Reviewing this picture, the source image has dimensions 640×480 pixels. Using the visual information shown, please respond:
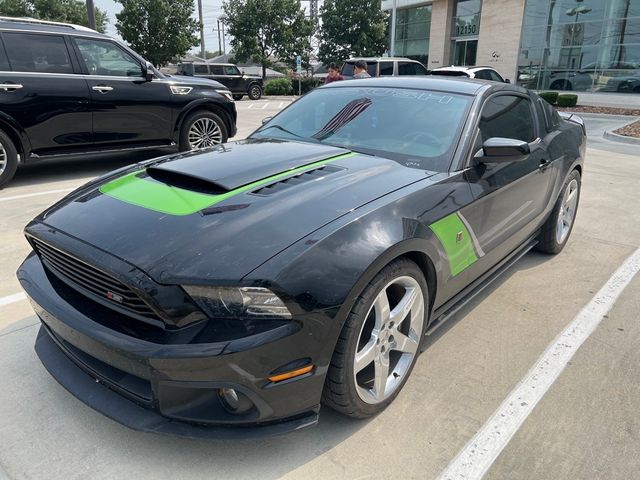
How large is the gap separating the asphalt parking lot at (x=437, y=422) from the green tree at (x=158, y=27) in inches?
1225

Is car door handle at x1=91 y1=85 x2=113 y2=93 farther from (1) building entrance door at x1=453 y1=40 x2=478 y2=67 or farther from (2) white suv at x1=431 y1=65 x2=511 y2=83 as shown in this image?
(1) building entrance door at x1=453 y1=40 x2=478 y2=67

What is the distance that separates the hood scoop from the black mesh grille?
24.7 inches

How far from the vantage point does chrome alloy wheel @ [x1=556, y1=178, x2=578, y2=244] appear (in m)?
4.31

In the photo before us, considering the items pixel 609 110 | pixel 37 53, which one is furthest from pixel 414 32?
pixel 37 53

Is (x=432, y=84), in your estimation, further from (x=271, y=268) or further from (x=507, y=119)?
(x=271, y=268)

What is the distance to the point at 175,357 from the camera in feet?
5.82

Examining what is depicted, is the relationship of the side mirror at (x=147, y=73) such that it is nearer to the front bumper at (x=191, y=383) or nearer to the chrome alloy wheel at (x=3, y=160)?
the chrome alloy wheel at (x=3, y=160)

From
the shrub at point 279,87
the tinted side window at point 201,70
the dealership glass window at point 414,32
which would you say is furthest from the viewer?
the shrub at point 279,87

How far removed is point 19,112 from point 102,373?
199 inches

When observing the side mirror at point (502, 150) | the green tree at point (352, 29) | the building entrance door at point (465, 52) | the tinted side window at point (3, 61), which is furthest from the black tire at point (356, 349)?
the green tree at point (352, 29)

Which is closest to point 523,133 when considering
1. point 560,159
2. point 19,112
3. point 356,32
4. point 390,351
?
point 560,159

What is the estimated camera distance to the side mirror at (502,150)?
113 inches

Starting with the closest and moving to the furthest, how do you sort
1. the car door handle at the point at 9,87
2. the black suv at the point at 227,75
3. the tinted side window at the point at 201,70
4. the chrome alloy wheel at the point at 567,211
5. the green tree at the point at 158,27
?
the chrome alloy wheel at the point at 567,211 < the car door handle at the point at 9,87 < the black suv at the point at 227,75 < the tinted side window at the point at 201,70 < the green tree at the point at 158,27

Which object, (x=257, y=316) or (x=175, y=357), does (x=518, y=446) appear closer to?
(x=257, y=316)
